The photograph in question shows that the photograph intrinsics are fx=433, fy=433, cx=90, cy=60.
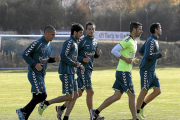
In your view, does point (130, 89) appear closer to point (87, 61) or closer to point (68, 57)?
point (87, 61)

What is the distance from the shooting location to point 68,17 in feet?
196

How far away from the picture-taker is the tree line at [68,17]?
5528 cm

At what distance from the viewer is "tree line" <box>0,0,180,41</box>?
55.3 metres

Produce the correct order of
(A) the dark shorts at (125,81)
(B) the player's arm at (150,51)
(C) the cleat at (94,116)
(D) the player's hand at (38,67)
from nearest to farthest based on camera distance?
(D) the player's hand at (38,67) < (A) the dark shorts at (125,81) < (C) the cleat at (94,116) < (B) the player's arm at (150,51)

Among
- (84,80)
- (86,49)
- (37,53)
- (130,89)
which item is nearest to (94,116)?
(84,80)

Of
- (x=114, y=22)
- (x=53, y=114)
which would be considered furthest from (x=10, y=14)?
(x=53, y=114)

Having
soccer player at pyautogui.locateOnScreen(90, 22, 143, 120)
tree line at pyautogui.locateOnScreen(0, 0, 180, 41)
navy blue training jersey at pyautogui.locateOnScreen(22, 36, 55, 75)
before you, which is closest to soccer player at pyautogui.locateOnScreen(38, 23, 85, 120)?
navy blue training jersey at pyautogui.locateOnScreen(22, 36, 55, 75)

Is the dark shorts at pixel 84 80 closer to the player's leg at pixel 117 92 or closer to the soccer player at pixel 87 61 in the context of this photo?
the soccer player at pixel 87 61

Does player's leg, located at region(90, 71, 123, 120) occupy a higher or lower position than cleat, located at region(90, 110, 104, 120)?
higher

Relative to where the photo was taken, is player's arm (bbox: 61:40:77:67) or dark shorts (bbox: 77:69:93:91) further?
dark shorts (bbox: 77:69:93:91)

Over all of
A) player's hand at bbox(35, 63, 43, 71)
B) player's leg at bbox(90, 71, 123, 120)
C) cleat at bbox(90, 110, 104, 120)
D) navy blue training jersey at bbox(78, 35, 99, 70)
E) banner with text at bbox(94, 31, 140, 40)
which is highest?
navy blue training jersey at bbox(78, 35, 99, 70)

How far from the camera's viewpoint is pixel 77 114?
10.3m

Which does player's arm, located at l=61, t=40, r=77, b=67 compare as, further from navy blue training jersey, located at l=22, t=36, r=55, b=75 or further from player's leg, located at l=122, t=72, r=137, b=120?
player's leg, located at l=122, t=72, r=137, b=120

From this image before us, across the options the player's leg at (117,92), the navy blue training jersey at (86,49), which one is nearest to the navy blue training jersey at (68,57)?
the navy blue training jersey at (86,49)
